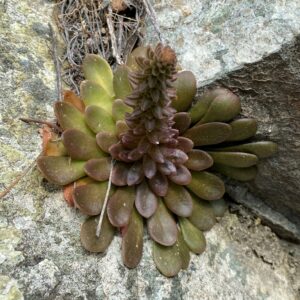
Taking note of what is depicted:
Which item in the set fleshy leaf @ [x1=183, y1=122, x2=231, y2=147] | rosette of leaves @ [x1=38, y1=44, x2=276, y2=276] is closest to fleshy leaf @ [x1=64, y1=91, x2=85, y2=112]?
rosette of leaves @ [x1=38, y1=44, x2=276, y2=276]

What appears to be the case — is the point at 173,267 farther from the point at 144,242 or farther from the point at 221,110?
the point at 221,110

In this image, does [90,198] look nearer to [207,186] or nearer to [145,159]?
[145,159]

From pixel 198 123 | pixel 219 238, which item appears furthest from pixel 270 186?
pixel 198 123

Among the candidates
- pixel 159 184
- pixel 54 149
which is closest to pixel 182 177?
pixel 159 184

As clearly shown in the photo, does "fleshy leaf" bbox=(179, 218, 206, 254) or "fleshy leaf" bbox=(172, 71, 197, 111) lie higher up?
"fleshy leaf" bbox=(172, 71, 197, 111)

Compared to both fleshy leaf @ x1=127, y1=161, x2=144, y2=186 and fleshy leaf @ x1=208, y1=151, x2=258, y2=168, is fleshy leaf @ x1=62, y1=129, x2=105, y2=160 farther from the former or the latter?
fleshy leaf @ x1=208, y1=151, x2=258, y2=168

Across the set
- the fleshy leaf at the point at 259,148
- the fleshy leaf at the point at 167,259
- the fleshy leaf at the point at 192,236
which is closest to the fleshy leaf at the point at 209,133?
the fleshy leaf at the point at 259,148

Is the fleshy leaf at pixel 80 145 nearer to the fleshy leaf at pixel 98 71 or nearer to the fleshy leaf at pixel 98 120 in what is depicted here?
the fleshy leaf at pixel 98 120
